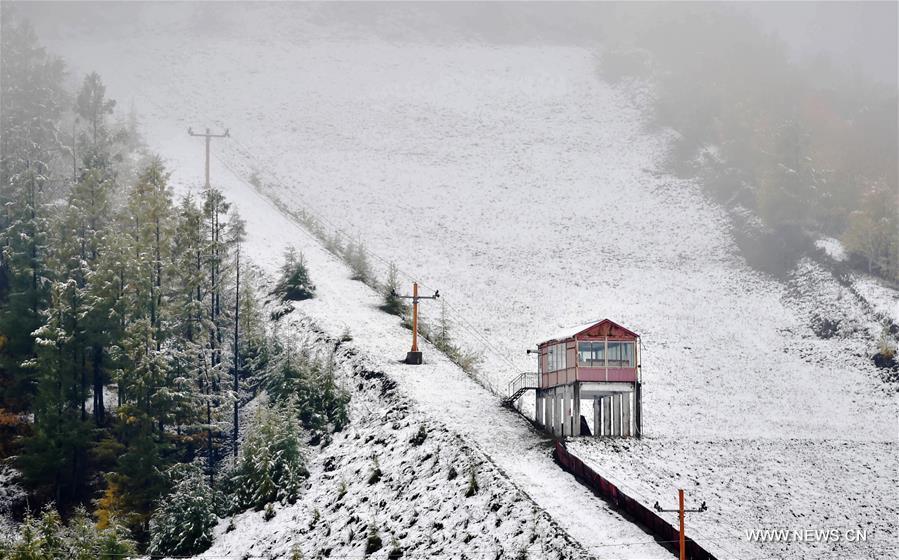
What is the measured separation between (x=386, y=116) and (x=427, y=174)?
18.4 meters

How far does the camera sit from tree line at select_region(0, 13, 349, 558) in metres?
45.2

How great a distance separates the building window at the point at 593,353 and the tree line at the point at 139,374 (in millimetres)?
12630

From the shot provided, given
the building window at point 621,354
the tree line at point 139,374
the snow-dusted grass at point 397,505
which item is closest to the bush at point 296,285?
the tree line at point 139,374

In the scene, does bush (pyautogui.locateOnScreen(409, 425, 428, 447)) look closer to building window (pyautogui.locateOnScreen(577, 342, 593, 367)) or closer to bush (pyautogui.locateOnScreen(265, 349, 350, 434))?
bush (pyautogui.locateOnScreen(265, 349, 350, 434))

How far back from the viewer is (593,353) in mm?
45875

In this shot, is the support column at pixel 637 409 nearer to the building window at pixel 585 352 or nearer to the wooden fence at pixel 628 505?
the building window at pixel 585 352

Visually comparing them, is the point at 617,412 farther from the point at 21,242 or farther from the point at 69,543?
the point at 21,242

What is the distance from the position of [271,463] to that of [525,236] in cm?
5495

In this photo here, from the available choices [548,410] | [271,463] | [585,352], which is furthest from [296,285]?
[585,352]

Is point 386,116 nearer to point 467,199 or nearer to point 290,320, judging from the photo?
point 467,199

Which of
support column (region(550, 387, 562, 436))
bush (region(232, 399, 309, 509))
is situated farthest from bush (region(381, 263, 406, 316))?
support column (region(550, 387, 562, 436))

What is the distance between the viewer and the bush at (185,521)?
137 feet

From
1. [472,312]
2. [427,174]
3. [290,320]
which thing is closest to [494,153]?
[427,174]

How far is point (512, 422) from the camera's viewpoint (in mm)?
45844
